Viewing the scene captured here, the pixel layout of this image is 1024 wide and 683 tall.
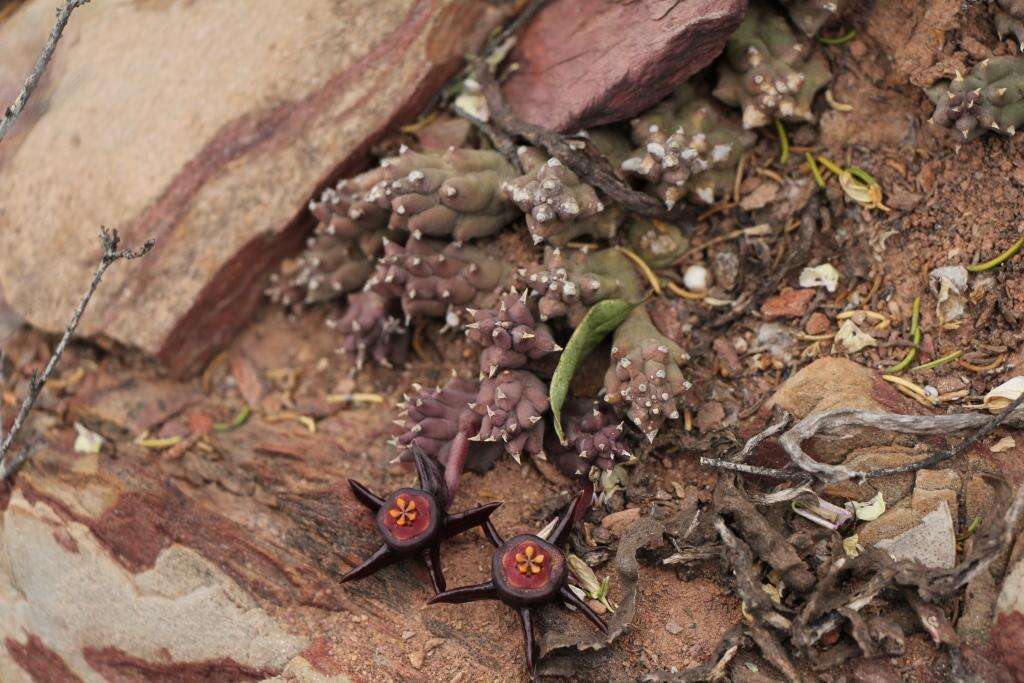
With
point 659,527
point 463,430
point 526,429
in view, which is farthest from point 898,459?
point 463,430

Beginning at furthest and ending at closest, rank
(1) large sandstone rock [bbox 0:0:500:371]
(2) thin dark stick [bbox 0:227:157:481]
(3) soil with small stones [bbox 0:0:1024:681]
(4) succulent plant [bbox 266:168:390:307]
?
(1) large sandstone rock [bbox 0:0:500:371], (4) succulent plant [bbox 266:168:390:307], (2) thin dark stick [bbox 0:227:157:481], (3) soil with small stones [bbox 0:0:1024:681]

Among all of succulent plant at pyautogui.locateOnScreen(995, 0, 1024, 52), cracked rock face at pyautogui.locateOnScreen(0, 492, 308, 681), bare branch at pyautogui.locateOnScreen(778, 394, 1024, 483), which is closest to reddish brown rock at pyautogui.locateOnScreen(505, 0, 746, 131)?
succulent plant at pyautogui.locateOnScreen(995, 0, 1024, 52)

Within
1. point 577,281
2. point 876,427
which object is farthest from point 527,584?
point 876,427

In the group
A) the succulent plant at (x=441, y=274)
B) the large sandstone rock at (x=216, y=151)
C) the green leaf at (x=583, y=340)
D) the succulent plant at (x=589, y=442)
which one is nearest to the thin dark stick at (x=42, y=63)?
the large sandstone rock at (x=216, y=151)

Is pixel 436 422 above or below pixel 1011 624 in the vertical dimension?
above

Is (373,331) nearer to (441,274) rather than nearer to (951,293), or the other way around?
(441,274)

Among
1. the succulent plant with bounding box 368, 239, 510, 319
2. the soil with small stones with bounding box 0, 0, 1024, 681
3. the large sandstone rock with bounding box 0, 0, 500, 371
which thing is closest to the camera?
the soil with small stones with bounding box 0, 0, 1024, 681

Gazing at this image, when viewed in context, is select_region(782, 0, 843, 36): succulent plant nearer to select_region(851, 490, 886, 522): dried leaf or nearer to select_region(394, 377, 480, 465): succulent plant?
select_region(851, 490, 886, 522): dried leaf
